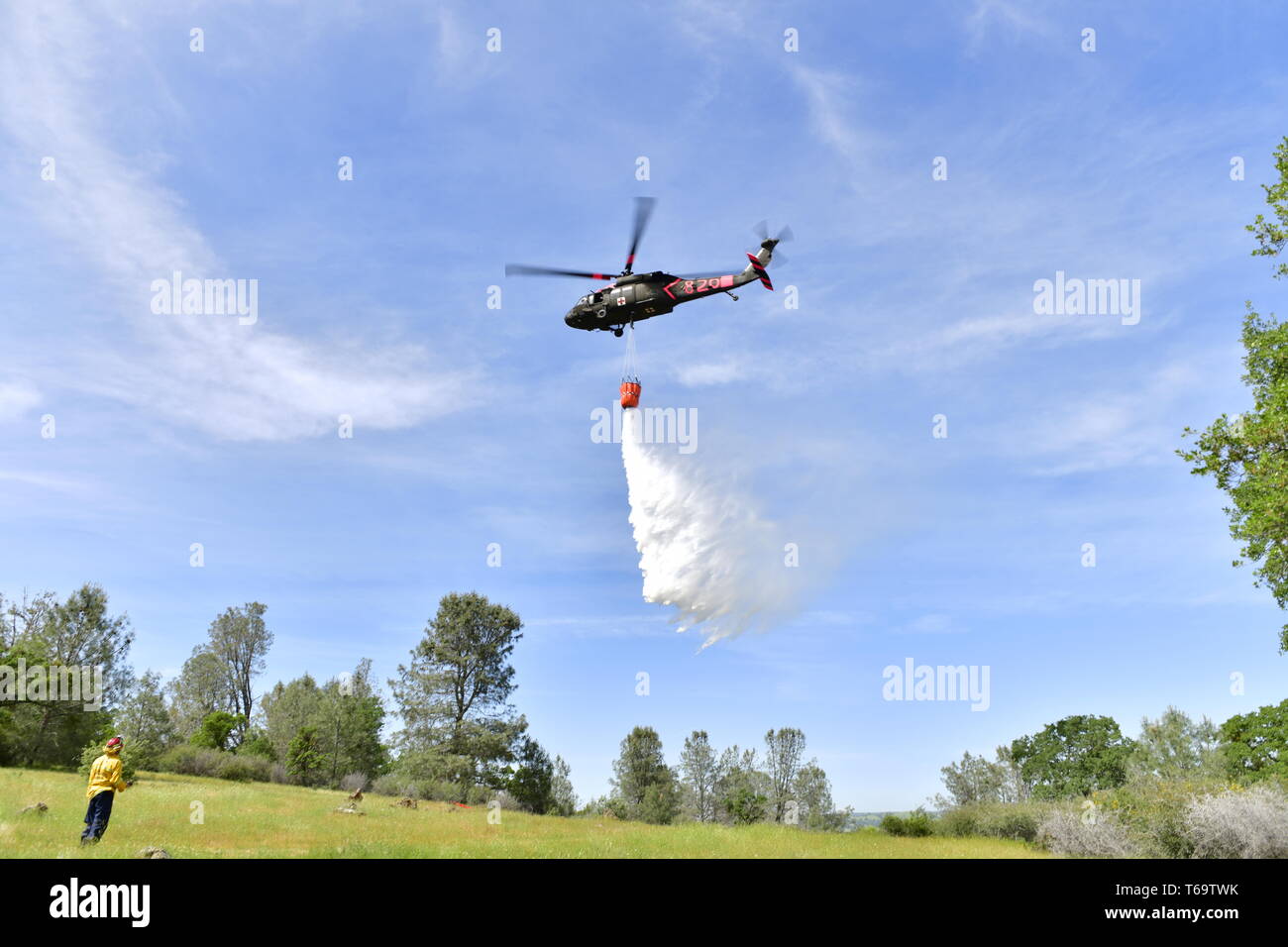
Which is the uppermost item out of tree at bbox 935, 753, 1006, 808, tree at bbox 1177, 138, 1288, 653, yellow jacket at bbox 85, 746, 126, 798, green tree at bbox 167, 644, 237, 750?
tree at bbox 1177, 138, 1288, 653

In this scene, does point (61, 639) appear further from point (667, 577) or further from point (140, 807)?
point (667, 577)

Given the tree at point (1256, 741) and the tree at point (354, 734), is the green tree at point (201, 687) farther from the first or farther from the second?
the tree at point (1256, 741)

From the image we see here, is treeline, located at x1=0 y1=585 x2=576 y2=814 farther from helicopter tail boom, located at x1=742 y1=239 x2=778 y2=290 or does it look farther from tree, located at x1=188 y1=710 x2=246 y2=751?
helicopter tail boom, located at x1=742 y1=239 x2=778 y2=290

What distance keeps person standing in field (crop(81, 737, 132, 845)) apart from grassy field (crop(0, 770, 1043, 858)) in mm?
497

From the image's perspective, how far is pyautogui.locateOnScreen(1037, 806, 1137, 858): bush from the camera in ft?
92.6

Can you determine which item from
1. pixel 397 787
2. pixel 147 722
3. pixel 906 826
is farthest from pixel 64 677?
pixel 906 826

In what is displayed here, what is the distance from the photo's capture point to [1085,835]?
96.1 feet

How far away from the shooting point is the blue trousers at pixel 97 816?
18859mm

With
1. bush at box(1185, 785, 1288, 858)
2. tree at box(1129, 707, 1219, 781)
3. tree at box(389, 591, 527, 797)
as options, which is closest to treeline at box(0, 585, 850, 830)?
tree at box(389, 591, 527, 797)

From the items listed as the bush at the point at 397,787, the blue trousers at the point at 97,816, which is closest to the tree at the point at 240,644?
the bush at the point at 397,787

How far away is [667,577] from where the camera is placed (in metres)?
33.2

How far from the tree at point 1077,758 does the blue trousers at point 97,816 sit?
79038 millimetres

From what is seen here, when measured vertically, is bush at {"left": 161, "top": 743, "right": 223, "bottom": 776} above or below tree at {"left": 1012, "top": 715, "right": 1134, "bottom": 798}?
above
